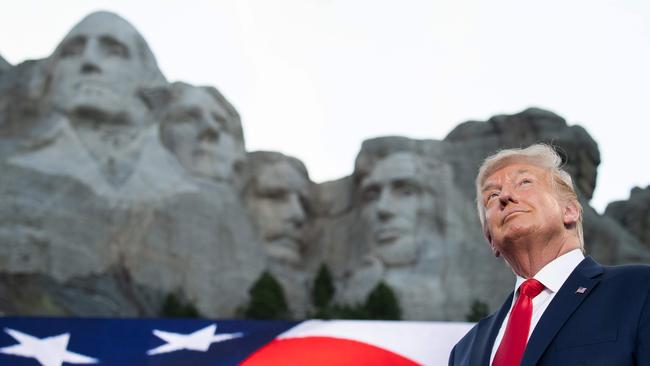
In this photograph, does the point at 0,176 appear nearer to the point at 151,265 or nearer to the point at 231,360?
the point at 151,265

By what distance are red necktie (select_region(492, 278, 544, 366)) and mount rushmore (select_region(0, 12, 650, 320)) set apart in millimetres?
7756

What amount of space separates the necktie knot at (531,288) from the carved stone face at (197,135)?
9599 millimetres

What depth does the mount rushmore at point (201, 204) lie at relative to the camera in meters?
9.85

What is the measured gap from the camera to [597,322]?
1931 mm

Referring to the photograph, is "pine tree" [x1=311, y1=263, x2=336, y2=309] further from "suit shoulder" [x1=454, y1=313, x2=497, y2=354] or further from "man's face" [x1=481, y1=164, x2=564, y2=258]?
"man's face" [x1=481, y1=164, x2=564, y2=258]

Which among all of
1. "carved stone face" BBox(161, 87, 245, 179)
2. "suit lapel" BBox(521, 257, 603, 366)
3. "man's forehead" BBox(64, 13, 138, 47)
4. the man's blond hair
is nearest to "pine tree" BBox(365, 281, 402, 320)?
"carved stone face" BBox(161, 87, 245, 179)

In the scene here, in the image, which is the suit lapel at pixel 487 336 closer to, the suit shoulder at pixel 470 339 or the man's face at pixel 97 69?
the suit shoulder at pixel 470 339

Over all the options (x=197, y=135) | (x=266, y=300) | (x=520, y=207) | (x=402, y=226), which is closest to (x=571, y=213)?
(x=520, y=207)

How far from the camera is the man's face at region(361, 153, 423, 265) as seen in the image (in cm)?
1144

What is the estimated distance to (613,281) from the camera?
2006mm

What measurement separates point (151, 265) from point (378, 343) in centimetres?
716

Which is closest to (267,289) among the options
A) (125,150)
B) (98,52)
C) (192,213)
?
(192,213)

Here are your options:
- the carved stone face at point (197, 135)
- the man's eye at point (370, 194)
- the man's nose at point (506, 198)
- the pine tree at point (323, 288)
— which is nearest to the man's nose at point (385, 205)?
the man's eye at point (370, 194)

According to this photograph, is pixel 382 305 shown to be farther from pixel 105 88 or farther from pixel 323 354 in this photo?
pixel 323 354
